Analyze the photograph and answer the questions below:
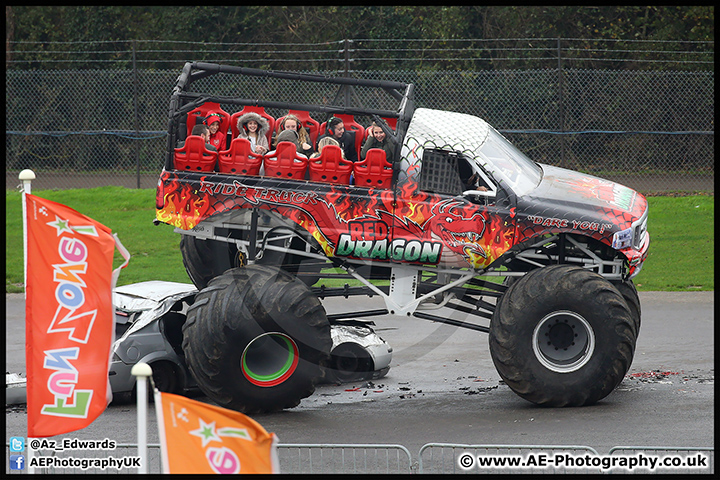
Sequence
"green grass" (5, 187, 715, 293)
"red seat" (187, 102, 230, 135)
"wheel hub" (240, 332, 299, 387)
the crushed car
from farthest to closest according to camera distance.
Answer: "green grass" (5, 187, 715, 293)
"red seat" (187, 102, 230, 135)
the crushed car
"wheel hub" (240, 332, 299, 387)

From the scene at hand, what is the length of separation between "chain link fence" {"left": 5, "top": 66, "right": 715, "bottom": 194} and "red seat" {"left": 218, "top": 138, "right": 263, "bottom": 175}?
29.0 feet

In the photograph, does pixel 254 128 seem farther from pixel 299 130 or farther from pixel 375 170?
pixel 375 170

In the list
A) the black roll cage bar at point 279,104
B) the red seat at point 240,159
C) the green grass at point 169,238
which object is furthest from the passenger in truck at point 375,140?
the green grass at point 169,238

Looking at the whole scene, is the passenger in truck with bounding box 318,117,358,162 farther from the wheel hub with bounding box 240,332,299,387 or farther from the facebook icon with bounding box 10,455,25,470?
the facebook icon with bounding box 10,455,25,470

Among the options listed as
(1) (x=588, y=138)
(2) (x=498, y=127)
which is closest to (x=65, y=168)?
(2) (x=498, y=127)

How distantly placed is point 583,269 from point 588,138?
1048cm

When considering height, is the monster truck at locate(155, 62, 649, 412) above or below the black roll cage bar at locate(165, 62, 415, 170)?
below

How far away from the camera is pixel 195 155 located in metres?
9.12

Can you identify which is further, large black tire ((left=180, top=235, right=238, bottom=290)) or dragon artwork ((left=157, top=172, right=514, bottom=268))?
large black tire ((left=180, top=235, right=238, bottom=290))

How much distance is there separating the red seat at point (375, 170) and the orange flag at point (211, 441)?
15.1 ft

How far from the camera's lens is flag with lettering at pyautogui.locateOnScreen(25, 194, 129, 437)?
610cm

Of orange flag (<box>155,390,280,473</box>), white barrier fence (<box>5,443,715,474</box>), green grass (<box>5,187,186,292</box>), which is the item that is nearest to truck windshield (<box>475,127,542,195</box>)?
white barrier fence (<box>5,443,715,474</box>)

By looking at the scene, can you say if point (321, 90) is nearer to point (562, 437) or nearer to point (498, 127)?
point (498, 127)

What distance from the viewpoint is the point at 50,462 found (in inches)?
245
